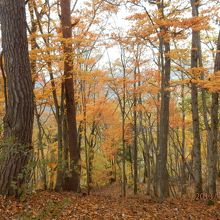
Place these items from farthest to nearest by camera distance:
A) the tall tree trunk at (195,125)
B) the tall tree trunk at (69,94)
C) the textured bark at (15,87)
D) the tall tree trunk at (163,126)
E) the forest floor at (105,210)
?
the tall tree trunk at (195,125) → the tall tree trunk at (69,94) → the tall tree trunk at (163,126) → the textured bark at (15,87) → the forest floor at (105,210)

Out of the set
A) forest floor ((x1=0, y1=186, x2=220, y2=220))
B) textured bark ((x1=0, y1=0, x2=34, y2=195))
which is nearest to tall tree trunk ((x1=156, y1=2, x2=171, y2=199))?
forest floor ((x1=0, y1=186, x2=220, y2=220))

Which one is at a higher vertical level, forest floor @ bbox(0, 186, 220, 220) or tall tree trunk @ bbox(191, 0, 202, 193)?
tall tree trunk @ bbox(191, 0, 202, 193)

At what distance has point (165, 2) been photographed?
9.52 m

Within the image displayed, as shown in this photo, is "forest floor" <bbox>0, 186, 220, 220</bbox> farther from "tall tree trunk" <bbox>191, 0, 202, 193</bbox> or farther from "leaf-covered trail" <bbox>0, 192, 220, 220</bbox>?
"tall tree trunk" <bbox>191, 0, 202, 193</bbox>

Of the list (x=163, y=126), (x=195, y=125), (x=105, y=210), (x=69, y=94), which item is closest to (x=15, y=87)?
(x=105, y=210)

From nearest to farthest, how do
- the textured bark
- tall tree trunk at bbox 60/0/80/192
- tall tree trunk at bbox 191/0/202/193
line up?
1. the textured bark
2. tall tree trunk at bbox 60/0/80/192
3. tall tree trunk at bbox 191/0/202/193

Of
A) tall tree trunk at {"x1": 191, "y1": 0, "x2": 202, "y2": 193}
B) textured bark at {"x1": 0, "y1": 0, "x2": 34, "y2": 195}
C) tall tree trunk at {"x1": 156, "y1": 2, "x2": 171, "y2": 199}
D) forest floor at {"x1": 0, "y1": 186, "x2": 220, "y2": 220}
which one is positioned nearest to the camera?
forest floor at {"x1": 0, "y1": 186, "x2": 220, "y2": 220}

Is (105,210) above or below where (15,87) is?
below

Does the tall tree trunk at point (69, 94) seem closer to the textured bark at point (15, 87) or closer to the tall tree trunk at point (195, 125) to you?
the tall tree trunk at point (195, 125)

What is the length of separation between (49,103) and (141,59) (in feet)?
24.2

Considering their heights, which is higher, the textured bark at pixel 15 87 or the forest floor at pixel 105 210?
the textured bark at pixel 15 87

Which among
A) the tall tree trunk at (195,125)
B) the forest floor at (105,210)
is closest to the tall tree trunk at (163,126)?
the forest floor at (105,210)

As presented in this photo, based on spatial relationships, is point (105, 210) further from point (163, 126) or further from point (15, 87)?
point (163, 126)

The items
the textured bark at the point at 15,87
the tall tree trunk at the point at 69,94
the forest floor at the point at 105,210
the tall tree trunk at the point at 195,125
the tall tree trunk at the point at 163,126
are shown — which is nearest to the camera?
the forest floor at the point at 105,210
